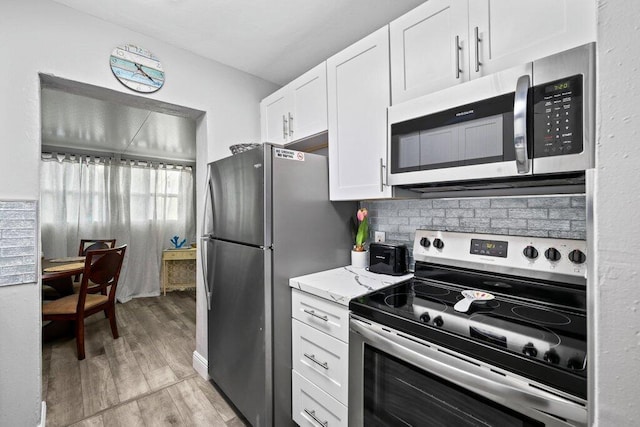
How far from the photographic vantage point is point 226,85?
235 centimetres

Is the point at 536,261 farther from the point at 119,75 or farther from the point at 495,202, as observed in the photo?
the point at 119,75

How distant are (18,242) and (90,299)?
5.81ft

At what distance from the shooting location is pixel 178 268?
4945mm

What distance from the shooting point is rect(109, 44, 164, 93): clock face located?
72.3 inches

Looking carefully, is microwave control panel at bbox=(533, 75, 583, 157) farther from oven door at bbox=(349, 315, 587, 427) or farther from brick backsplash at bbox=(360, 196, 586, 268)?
oven door at bbox=(349, 315, 587, 427)

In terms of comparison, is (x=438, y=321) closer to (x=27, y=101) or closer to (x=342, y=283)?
(x=342, y=283)

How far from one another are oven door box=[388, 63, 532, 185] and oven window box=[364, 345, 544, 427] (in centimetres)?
76

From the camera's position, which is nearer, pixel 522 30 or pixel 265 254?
pixel 522 30

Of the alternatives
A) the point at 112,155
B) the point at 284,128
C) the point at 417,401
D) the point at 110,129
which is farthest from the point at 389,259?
the point at 112,155

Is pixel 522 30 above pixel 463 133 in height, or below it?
above

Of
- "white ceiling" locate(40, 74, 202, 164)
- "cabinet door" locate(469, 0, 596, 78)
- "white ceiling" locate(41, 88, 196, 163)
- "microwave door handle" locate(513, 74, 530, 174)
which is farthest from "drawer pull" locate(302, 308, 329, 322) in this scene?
"white ceiling" locate(41, 88, 196, 163)

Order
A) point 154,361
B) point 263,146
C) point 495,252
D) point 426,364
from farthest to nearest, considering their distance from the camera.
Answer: point 154,361, point 263,146, point 495,252, point 426,364

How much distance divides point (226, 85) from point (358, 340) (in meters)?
2.18

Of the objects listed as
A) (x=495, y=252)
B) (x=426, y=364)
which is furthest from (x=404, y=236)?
(x=426, y=364)
